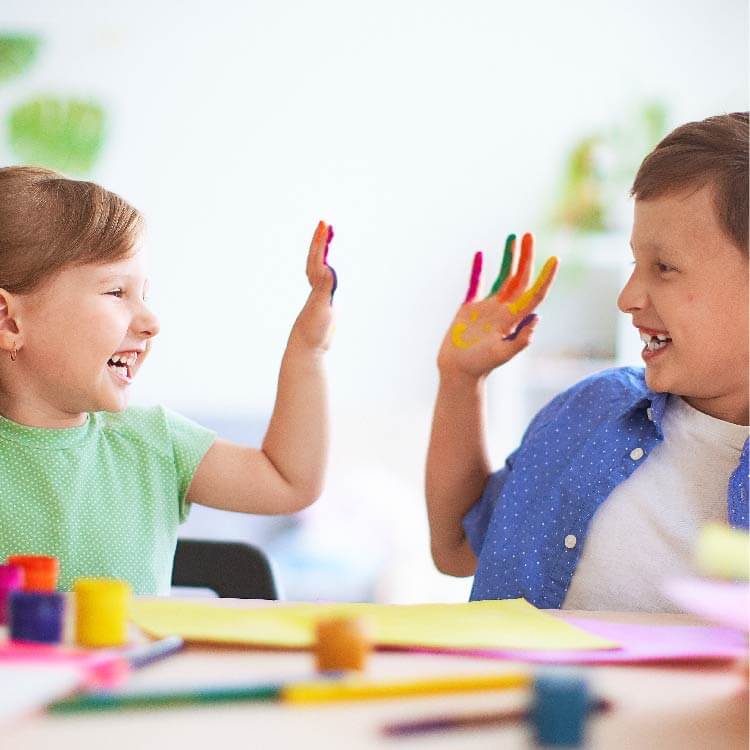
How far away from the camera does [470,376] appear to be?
105 centimetres

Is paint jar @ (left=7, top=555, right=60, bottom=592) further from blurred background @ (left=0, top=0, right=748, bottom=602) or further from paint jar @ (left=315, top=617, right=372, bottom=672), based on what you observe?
blurred background @ (left=0, top=0, right=748, bottom=602)

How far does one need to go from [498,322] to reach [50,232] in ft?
1.43

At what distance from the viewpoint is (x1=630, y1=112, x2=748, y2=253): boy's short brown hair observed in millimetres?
901

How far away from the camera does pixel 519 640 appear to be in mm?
584

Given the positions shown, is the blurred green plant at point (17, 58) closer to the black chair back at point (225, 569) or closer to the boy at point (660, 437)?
the black chair back at point (225, 569)

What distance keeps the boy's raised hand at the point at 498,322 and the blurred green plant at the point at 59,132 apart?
2110mm

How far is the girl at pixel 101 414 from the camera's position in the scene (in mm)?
1006

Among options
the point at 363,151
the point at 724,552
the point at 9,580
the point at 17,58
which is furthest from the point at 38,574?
the point at 17,58

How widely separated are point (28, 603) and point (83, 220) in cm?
58

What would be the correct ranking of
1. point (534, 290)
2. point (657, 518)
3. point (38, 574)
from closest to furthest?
point (38, 574), point (657, 518), point (534, 290)

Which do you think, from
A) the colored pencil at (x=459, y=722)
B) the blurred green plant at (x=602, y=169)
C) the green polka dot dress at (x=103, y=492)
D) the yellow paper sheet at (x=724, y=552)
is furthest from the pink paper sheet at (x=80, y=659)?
the blurred green plant at (x=602, y=169)

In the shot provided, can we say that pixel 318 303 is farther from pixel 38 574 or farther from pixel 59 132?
pixel 59 132

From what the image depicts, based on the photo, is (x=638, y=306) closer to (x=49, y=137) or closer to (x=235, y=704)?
A: (x=235, y=704)

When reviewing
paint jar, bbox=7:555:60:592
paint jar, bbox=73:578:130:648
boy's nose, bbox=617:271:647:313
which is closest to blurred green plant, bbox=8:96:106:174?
boy's nose, bbox=617:271:647:313
